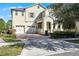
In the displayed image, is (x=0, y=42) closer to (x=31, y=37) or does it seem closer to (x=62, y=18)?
(x=31, y=37)

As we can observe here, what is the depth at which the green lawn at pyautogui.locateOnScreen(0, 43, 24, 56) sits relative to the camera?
8.34 meters

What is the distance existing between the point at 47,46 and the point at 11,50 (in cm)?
105

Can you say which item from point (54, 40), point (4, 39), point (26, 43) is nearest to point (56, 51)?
point (54, 40)

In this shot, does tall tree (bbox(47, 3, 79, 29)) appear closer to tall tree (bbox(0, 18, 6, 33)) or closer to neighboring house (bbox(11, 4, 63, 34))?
neighboring house (bbox(11, 4, 63, 34))

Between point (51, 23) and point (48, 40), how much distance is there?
518 millimetres

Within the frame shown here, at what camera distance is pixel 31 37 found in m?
8.77

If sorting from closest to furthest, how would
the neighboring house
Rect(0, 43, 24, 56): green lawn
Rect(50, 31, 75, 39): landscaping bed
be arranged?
1. Rect(0, 43, 24, 56): green lawn
2. the neighboring house
3. Rect(50, 31, 75, 39): landscaping bed

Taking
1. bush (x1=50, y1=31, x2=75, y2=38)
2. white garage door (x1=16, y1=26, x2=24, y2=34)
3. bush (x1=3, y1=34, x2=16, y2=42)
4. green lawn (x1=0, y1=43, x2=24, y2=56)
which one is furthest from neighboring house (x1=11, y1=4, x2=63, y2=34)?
green lawn (x1=0, y1=43, x2=24, y2=56)

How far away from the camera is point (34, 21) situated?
347 inches

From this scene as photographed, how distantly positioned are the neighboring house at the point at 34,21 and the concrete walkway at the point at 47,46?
0.27 metres

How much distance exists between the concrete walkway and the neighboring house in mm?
275

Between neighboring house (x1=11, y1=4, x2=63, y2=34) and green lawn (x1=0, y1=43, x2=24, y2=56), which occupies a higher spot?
neighboring house (x1=11, y1=4, x2=63, y2=34)

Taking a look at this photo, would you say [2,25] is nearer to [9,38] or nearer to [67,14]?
[9,38]

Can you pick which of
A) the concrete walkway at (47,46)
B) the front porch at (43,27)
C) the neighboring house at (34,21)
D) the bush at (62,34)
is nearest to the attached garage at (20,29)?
the neighboring house at (34,21)
